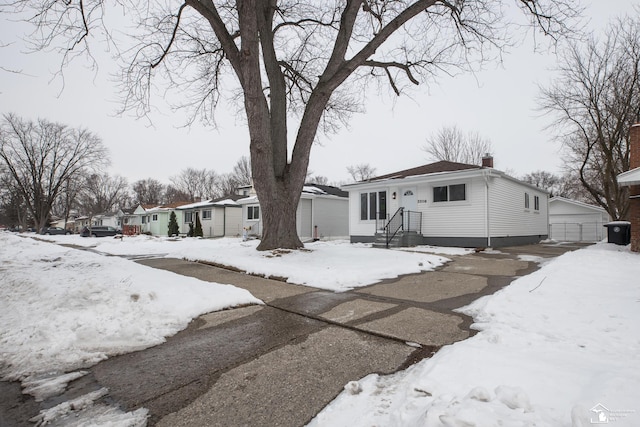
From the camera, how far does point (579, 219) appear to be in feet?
Result: 81.9

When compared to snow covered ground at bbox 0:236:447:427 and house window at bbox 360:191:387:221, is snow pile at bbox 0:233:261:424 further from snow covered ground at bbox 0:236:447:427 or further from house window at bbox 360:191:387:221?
house window at bbox 360:191:387:221

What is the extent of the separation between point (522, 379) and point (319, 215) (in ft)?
61.3

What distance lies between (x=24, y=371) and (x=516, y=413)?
354 centimetres

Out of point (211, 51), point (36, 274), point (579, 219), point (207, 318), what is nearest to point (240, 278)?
point (207, 318)

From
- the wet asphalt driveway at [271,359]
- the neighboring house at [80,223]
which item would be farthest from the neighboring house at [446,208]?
the neighboring house at [80,223]

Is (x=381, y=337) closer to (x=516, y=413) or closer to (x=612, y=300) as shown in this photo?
(x=516, y=413)

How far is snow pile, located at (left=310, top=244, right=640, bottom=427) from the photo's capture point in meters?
1.60

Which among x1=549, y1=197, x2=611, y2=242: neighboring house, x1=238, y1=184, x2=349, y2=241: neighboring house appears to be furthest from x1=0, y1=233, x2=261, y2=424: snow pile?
x1=549, y1=197, x2=611, y2=242: neighboring house

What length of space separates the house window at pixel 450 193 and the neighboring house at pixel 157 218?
2615 centimetres

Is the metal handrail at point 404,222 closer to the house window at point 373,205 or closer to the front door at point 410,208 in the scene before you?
the front door at point 410,208

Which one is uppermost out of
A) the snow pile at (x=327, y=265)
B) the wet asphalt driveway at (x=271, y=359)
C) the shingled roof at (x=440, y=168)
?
the shingled roof at (x=440, y=168)

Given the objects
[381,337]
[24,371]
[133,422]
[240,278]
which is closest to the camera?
[133,422]

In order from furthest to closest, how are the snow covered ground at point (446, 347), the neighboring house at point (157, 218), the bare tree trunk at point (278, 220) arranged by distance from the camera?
the neighboring house at point (157, 218)
the bare tree trunk at point (278, 220)
the snow covered ground at point (446, 347)

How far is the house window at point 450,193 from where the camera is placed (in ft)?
43.3
